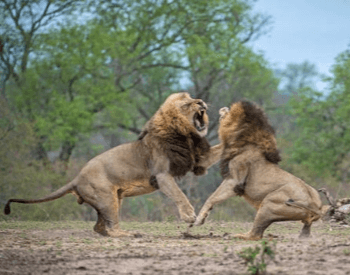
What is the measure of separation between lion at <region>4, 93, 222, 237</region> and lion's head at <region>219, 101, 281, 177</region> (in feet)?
1.62

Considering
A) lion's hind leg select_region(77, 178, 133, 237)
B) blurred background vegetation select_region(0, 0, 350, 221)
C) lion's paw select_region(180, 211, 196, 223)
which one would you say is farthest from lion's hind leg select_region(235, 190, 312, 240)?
blurred background vegetation select_region(0, 0, 350, 221)

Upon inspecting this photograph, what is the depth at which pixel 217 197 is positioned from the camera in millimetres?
6234

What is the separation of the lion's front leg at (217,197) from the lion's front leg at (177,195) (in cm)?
35

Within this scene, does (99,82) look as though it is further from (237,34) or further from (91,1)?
(237,34)

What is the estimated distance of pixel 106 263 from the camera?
481cm

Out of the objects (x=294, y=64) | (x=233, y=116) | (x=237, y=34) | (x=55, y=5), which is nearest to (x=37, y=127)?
(x=55, y=5)

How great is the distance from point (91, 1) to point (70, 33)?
2225 millimetres

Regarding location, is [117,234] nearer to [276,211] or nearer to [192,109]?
[192,109]

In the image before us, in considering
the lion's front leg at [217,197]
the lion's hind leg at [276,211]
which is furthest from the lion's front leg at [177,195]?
the lion's hind leg at [276,211]

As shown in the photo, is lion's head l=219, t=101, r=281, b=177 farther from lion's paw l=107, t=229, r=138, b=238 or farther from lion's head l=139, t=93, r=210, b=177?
lion's paw l=107, t=229, r=138, b=238

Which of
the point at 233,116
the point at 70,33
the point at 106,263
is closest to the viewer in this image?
the point at 106,263

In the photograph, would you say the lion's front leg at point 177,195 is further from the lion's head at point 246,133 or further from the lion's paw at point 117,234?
the lion's paw at point 117,234

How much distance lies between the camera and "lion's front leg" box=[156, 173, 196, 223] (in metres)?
6.58

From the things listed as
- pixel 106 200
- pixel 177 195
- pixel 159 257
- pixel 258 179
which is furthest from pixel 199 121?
pixel 159 257
